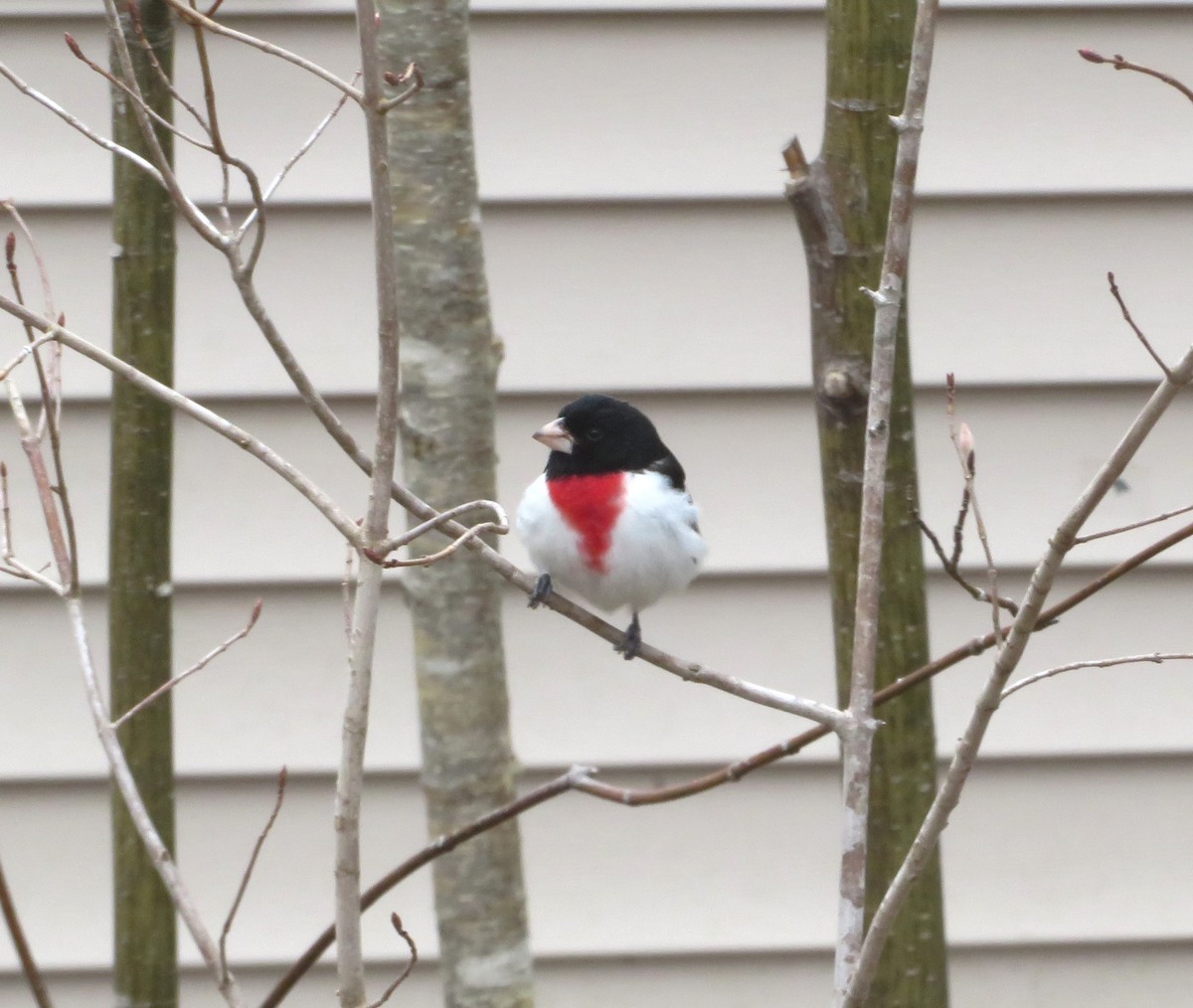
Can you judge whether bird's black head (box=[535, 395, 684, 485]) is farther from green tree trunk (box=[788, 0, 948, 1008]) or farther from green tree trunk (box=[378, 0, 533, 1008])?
green tree trunk (box=[788, 0, 948, 1008])

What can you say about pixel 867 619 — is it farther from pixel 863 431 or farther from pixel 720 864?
pixel 720 864

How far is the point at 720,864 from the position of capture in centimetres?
344

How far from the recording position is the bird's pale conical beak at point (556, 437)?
2594 mm

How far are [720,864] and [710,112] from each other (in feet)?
5.52

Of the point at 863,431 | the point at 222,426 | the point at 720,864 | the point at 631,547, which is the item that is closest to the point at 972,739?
the point at 863,431

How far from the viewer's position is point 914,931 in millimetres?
1760

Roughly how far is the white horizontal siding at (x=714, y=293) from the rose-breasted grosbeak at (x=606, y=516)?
2.21 ft

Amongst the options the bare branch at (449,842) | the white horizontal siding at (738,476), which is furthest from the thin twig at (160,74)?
the white horizontal siding at (738,476)

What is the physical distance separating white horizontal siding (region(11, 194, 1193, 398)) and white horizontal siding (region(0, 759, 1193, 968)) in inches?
36.2

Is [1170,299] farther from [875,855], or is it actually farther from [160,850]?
[160,850]

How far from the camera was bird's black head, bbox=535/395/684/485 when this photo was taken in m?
2.62

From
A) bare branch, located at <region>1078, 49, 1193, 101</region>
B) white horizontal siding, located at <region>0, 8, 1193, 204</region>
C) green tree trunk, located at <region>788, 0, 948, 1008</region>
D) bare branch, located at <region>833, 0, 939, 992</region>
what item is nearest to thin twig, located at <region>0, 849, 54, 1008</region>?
bare branch, located at <region>833, 0, 939, 992</region>

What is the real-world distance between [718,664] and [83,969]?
1.56 m

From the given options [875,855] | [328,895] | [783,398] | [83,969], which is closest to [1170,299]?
[783,398]
